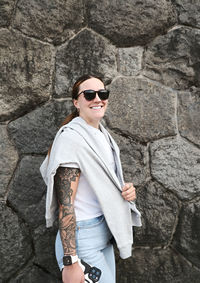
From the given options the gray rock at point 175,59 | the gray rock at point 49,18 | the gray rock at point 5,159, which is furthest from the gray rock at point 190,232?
the gray rock at point 49,18

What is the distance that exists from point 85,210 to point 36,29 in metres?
1.25

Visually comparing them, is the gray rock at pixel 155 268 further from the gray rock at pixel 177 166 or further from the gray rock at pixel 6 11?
the gray rock at pixel 6 11

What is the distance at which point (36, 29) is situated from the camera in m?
1.84

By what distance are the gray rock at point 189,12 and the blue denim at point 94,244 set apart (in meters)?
1.45

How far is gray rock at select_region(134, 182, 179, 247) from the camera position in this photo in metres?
1.95

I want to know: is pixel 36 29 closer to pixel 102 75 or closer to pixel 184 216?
pixel 102 75

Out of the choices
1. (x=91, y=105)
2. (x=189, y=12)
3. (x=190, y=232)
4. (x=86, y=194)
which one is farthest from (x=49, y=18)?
(x=190, y=232)

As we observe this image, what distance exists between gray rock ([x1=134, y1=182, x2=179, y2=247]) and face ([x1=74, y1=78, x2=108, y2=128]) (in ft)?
2.58

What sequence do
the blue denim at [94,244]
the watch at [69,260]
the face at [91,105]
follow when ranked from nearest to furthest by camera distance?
the watch at [69,260] → the blue denim at [94,244] → the face at [91,105]

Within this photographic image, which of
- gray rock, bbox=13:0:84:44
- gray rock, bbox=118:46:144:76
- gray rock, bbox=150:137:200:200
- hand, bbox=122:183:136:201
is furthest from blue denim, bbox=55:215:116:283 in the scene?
gray rock, bbox=13:0:84:44

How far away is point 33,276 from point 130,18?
6.32 feet

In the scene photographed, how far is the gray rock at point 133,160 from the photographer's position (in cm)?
193

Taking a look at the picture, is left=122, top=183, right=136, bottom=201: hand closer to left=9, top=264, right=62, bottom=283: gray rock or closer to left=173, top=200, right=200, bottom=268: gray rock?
left=173, top=200, right=200, bottom=268: gray rock

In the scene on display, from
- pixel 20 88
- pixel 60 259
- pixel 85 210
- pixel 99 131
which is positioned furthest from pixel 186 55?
pixel 60 259
